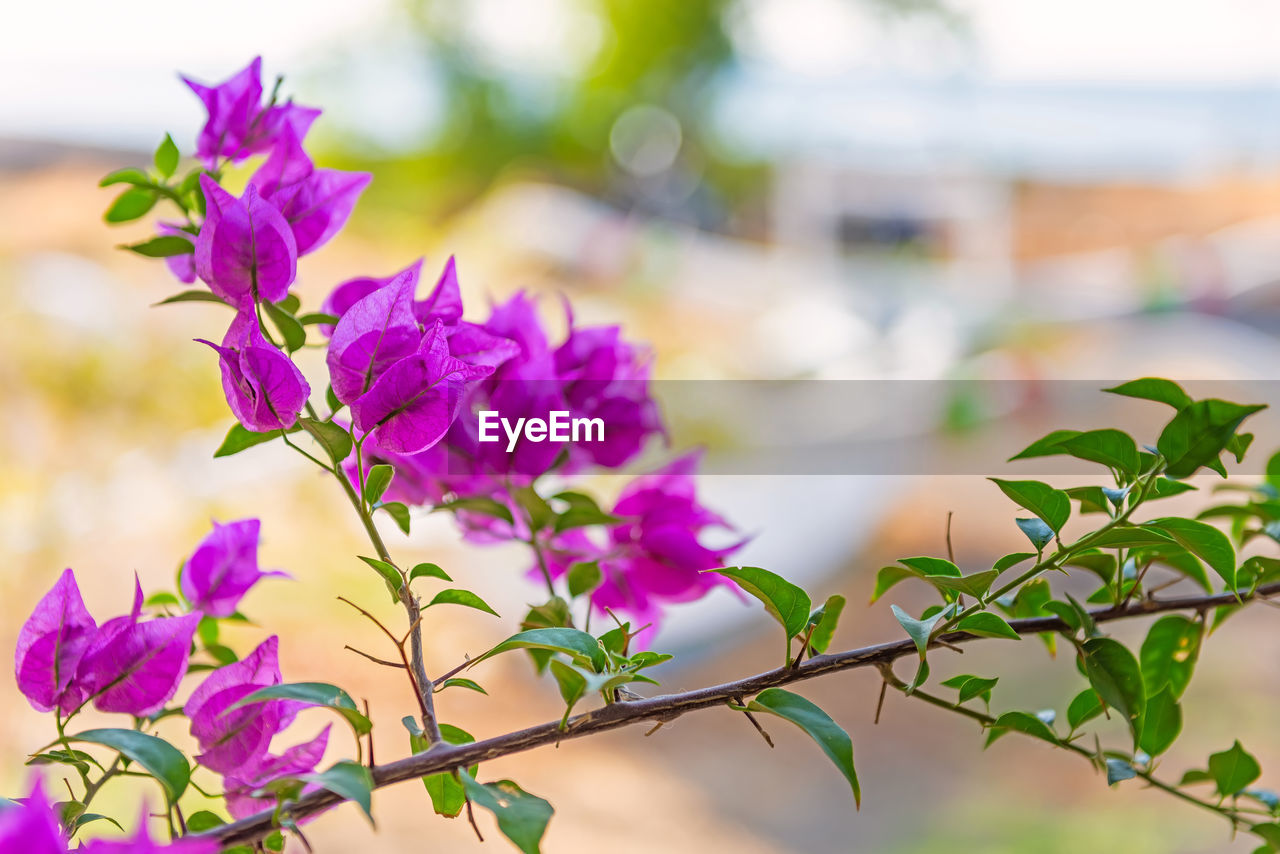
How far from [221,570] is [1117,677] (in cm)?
17

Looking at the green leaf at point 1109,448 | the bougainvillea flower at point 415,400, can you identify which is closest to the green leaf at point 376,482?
Result: the bougainvillea flower at point 415,400

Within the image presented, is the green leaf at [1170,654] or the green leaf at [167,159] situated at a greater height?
the green leaf at [167,159]

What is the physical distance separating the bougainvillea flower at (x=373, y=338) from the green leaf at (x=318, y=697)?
0.15 ft

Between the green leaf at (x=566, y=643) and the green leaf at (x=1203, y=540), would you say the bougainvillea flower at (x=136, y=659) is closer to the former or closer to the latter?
the green leaf at (x=566, y=643)

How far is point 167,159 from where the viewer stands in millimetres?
220

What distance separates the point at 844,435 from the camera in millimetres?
2418

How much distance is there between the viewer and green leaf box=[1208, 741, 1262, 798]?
233 millimetres

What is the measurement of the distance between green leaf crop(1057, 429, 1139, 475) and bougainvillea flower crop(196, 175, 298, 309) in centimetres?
13

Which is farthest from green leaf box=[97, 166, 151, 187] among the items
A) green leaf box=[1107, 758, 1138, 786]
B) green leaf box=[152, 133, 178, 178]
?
green leaf box=[1107, 758, 1138, 786]

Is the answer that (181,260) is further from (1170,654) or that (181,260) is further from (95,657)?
(1170,654)

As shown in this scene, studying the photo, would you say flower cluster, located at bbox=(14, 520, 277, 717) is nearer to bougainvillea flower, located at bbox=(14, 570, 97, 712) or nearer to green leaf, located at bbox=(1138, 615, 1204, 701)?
bougainvillea flower, located at bbox=(14, 570, 97, 712)

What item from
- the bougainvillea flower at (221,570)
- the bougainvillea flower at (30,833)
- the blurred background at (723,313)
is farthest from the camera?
the blurred background at (723,313)

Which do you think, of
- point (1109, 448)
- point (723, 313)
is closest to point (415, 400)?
point (1109, 448)

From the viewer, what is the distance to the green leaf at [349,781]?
130mm
